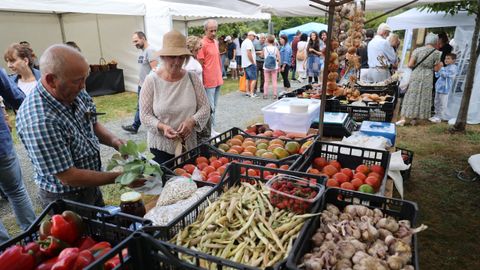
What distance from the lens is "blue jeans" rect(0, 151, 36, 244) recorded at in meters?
2.75

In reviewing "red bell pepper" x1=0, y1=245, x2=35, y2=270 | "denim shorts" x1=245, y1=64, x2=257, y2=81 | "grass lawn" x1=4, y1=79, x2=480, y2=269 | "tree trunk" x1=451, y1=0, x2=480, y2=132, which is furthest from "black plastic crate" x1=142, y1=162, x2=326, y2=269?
"denim shorts" x1=245, y1=64, x2=257, y2=81

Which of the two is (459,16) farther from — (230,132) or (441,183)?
(230,132)

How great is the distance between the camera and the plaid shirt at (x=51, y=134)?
163 cm

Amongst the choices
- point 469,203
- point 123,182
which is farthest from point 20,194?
point 469,203

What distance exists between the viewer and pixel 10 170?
9.24 feet

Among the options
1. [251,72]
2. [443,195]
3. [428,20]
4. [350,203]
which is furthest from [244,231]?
[428,20]

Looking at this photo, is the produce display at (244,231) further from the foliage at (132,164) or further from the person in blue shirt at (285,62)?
the person in blue shirt at (285,62)

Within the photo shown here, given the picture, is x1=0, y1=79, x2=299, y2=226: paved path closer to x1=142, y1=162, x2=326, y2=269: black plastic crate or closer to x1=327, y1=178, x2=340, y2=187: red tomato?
x1=142, y1=162, x2=326, y2=269: black plastic crate

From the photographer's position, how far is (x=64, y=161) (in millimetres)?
1680

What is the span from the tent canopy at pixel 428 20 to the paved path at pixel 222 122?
16.1ft

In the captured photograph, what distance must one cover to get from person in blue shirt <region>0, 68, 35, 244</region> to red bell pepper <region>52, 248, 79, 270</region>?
1973mm

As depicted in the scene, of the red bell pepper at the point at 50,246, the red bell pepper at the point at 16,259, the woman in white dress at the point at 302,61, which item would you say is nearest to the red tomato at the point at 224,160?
the red bell pepper at the point at 50,246

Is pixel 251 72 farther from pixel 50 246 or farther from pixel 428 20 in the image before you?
pixel 50 246

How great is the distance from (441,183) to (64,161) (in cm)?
501
